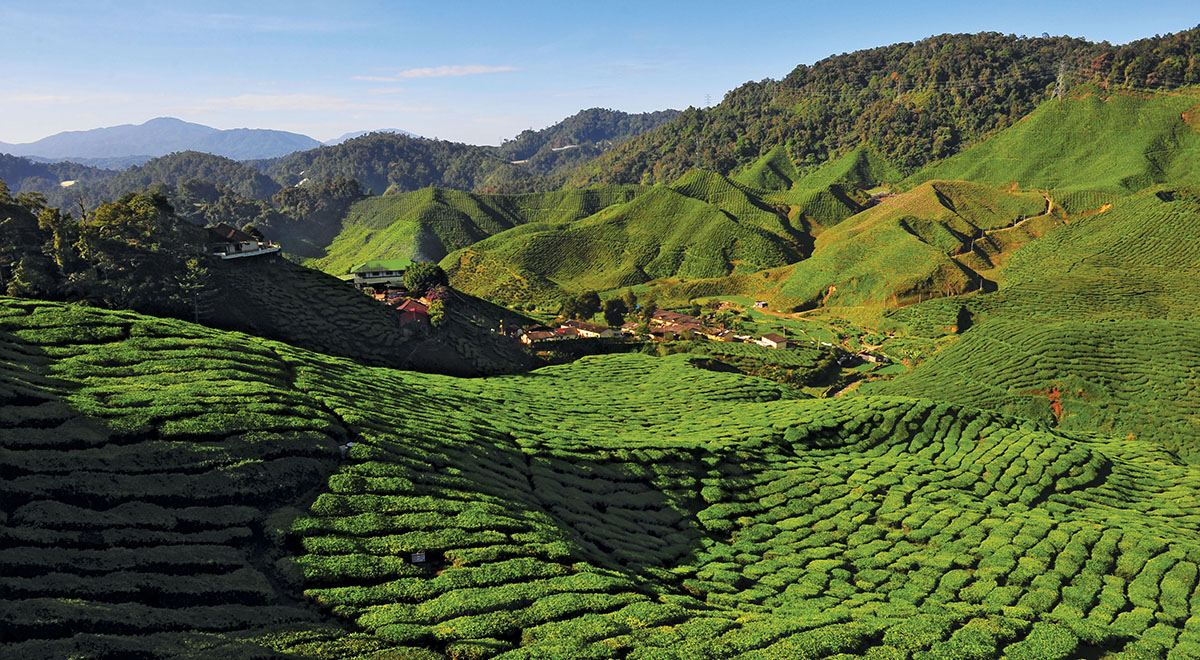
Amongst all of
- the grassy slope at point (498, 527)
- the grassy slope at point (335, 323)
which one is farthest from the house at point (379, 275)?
the grassy slope at point (498, 527)

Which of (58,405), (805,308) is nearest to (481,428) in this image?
(58,405)

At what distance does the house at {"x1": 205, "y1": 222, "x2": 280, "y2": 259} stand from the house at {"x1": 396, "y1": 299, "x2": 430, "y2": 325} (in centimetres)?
Answer: 2068

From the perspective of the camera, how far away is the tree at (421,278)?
9738cm

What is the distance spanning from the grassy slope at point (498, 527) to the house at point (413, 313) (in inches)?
1001

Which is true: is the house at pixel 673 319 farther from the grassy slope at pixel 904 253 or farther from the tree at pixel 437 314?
the tree at pixel 437 314

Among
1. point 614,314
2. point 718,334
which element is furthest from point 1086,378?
A: point 614,314

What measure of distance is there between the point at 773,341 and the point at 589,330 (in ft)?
132

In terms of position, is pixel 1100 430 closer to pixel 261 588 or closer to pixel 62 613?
pixel 261 588

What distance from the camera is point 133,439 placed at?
30.9m

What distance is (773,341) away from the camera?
121750 mm

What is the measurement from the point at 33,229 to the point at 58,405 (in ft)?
145

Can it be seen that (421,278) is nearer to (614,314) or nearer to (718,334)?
(614,314)

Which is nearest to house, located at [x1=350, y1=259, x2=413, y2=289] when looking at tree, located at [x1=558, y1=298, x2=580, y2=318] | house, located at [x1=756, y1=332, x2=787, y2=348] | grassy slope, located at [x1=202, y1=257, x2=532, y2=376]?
grassy slope, located at [x1=202, y1=257, x2=532, y2=376]

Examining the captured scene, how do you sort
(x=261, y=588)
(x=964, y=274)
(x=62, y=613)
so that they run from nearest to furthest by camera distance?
(x=62, y=613), (x=261, y=588), (x=964, y=274)
